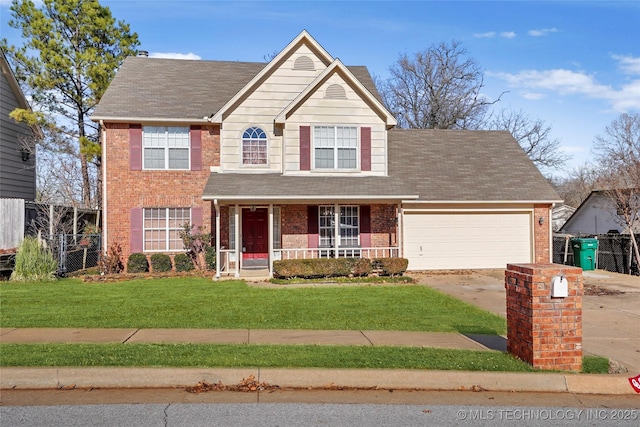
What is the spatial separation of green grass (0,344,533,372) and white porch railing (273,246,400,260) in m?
10.3

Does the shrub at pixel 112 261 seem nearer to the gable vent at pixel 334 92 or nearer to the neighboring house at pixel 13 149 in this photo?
the neighboring house at pixel 13 149

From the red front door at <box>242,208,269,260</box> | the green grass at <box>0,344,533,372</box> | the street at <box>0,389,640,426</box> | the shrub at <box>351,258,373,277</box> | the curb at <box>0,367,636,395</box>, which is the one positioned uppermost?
the red front door at <box>242,208,269,260</box>

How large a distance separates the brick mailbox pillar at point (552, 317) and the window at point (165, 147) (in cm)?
1485

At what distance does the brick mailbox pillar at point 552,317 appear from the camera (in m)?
6.78

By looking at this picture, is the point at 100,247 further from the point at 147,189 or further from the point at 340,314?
the point at 340,314

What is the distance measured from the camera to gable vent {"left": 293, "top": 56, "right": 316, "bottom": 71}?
19.5m

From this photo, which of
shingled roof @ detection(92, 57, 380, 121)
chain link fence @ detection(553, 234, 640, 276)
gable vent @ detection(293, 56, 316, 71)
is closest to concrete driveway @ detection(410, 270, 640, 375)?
chain link fence @ detection(553, 234, 640, 276)

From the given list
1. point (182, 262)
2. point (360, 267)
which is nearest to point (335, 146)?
point (360, 267)

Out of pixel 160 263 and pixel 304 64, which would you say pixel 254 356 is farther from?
pixel 304 64

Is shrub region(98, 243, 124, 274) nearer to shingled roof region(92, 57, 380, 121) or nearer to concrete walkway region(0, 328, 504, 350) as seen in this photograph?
shingled roof region(92, 57, 380, 121)

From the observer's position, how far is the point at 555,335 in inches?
270

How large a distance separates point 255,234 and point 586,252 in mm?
12543

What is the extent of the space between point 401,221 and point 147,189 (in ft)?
29.8

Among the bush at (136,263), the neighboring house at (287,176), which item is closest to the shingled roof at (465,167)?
the neighboring house at (287,176)
